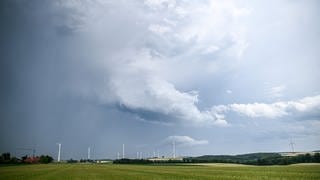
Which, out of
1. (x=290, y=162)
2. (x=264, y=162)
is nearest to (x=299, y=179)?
(x=290, y=162)

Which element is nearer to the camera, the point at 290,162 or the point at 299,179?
the point at 299,179

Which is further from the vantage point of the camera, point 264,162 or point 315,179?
point 264,162

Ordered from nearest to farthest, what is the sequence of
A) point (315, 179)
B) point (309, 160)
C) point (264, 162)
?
point (315, 179), point (309, 160), point (264, 162)

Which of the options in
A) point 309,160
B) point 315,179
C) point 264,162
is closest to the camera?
point 315,179

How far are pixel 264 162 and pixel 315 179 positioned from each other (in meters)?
135

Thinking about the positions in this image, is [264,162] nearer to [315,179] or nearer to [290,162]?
[290,162]

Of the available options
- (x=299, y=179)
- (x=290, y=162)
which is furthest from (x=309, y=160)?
(x=299, y=179)

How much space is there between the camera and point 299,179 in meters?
52.0

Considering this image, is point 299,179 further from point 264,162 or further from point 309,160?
point 264,162

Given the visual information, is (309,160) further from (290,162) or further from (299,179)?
(299,179)

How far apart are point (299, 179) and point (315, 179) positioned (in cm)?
219

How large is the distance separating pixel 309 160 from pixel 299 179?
400 ft

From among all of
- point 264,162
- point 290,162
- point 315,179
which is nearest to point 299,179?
point 315,179

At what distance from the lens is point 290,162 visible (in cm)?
16312
